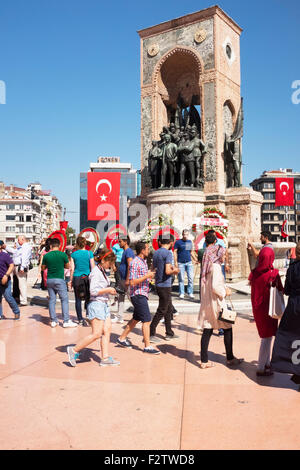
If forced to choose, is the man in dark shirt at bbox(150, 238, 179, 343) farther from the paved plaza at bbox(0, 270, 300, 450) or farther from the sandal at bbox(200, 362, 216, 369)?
the sandal at bbox(200, 362, 216, 369)

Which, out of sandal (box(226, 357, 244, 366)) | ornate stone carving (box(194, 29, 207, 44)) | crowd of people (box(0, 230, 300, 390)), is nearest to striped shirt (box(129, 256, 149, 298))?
crowd of people (box(0, 230, 300, 390))

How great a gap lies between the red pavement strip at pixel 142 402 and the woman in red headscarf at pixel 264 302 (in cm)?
24

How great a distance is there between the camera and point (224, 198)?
17.0 metres

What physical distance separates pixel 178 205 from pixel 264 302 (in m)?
11.3

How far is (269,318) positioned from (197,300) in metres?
5.21

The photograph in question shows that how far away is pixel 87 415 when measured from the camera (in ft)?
11.9

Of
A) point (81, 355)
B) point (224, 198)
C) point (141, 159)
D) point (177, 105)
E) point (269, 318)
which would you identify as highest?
point (177, 105)

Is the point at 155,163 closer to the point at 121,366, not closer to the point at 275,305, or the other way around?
the point at 121,366

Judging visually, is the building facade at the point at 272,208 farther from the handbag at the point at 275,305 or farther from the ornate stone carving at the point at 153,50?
the handbag at the point at 275,305

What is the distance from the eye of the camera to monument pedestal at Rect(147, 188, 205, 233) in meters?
16.0

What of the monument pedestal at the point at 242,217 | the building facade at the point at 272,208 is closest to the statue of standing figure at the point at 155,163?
the monument pedestal at the point at 242,217
